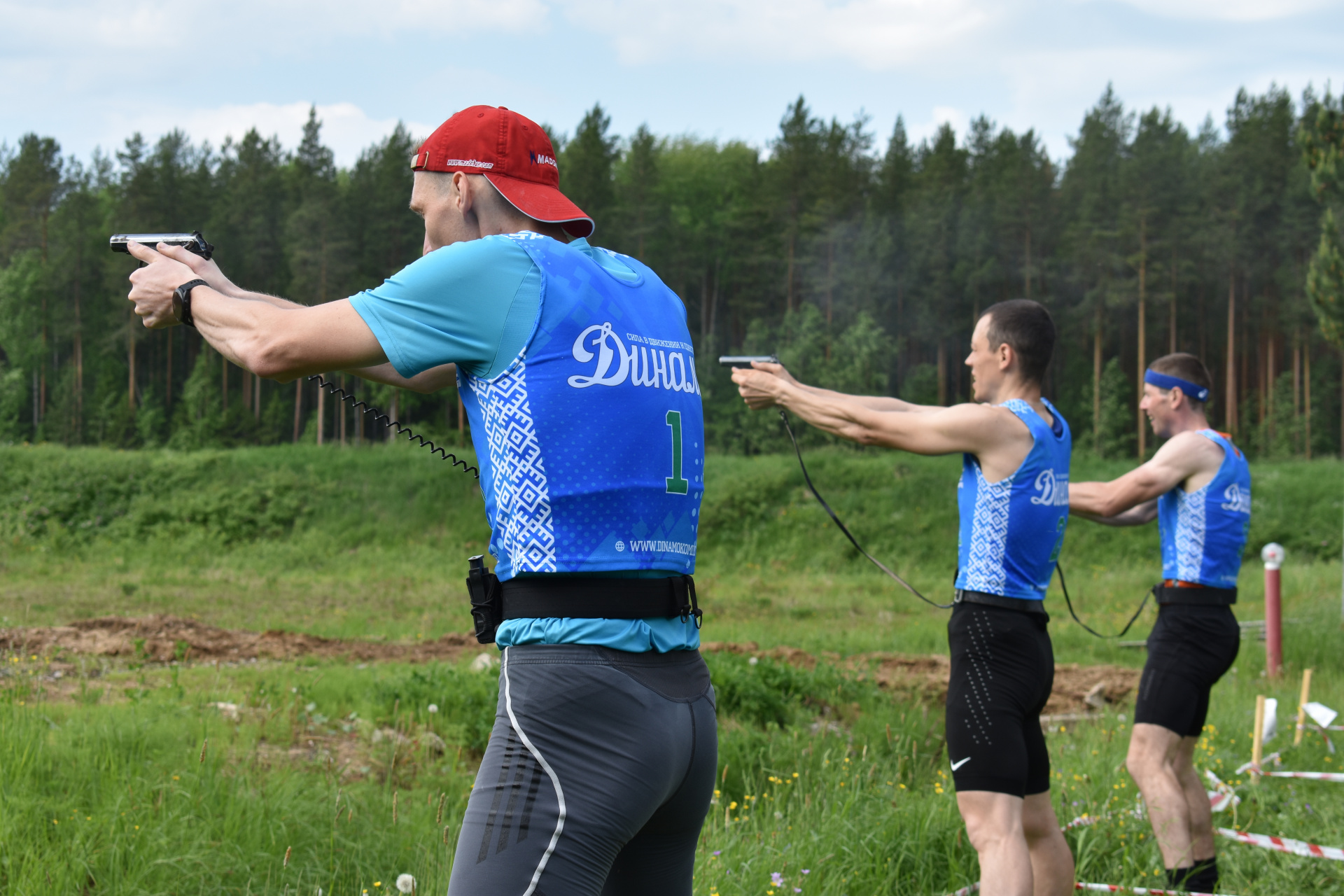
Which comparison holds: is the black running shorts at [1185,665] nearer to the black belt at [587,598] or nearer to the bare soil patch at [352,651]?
the black belt at [587,598]

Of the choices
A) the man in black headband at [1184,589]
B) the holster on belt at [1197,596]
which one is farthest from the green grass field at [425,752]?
the holster on belt at [1197,596]

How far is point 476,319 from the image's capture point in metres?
1.95

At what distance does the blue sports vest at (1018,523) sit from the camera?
3719 millimetres

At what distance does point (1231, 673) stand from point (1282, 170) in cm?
5450

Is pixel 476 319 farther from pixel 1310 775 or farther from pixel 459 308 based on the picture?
pixel 1310 775

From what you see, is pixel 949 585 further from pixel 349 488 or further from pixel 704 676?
pixel 704 676

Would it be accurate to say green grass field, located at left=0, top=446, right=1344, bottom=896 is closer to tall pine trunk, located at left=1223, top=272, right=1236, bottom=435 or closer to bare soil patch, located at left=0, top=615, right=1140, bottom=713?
bare soil patch, located at left=0, top=615, right=1140, bottom=713

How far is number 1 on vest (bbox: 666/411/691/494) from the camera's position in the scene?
2.06 m

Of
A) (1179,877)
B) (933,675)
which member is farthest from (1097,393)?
(1179,877)

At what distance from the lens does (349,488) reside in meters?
25.4

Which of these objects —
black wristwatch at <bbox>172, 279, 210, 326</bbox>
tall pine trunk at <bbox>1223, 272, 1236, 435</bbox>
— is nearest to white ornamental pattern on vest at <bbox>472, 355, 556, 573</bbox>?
black wristwatch at <bbox>172, 279, 210, 326</bbox>

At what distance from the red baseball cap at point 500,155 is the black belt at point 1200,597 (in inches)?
148

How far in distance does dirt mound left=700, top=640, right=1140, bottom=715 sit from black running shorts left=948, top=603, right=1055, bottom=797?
4.86m

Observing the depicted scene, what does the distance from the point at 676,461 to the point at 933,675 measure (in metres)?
8.59
